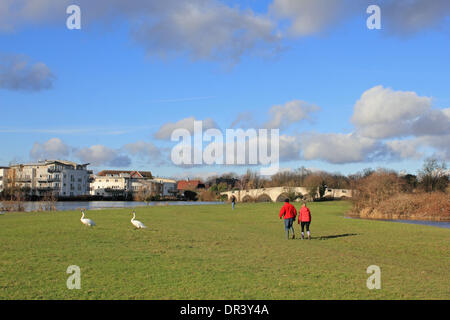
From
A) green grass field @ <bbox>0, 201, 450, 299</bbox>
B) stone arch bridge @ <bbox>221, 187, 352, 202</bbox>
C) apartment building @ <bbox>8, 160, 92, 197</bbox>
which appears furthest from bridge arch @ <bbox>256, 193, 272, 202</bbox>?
green grass field @ <bbox>0, 201, 450, 299</bbox>

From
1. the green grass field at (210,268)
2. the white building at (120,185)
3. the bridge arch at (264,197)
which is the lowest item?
the bridge arch at (264,197)

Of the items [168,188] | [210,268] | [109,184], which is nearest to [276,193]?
[109,184]

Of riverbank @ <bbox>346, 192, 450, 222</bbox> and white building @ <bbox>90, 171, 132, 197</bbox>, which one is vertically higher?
white building @ <bbox>90, 171, 132, 197</bbox>

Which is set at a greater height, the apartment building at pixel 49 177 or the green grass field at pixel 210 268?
the apartment building at pixel 49 177

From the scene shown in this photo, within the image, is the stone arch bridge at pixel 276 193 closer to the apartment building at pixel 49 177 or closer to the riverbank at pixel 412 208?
the riverbank at pixel 412 208

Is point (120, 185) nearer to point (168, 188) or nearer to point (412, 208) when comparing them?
point (168, 188)

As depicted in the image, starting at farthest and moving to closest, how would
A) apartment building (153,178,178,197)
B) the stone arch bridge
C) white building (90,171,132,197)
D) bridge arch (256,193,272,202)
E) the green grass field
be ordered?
apartment building (153,178,178,197), white building (90,171,132,197), bridge arch (256,193,272,202), the stone arch bridge, the green grass field

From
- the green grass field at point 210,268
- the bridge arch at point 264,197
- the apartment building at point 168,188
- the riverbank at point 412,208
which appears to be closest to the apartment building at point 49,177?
the apartment building at point 168,188

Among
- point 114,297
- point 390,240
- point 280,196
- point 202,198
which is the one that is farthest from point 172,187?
point 114,297

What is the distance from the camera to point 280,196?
119 metres

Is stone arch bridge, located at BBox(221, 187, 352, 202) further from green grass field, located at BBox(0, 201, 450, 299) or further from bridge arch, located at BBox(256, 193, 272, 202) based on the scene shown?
green grass field, located at BBox(0, 201, 450, 299)
